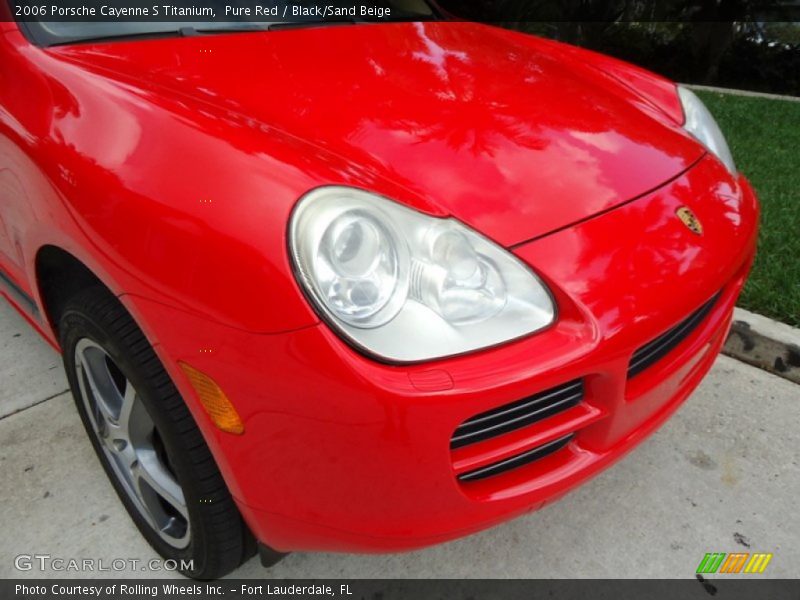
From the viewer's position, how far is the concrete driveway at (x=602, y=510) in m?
1.69

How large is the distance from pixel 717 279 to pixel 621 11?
1056 centimetres

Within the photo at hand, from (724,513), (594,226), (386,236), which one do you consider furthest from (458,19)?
(724,513)

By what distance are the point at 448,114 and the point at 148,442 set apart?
3.60ft

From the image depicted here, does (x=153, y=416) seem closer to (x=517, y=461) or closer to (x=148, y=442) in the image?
(x=148, y=442)

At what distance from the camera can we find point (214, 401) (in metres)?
1.19

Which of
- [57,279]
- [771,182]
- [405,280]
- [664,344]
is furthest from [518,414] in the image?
[771,182]

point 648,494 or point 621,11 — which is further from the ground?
point 621,11

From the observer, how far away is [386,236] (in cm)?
117

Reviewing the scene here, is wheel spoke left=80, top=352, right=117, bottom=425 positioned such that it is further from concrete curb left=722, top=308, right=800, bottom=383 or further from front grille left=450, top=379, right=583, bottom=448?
concrete curb left=722, top=308, right=800, bottom=383

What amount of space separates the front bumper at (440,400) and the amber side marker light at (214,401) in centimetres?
2

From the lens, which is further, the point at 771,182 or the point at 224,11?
the point at 771,182

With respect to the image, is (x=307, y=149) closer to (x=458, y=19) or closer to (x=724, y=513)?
(x=724, y=513)

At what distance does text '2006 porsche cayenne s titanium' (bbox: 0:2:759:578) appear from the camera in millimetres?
1104

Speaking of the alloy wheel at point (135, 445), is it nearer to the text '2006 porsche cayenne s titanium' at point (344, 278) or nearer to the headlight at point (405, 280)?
the text '2006 porsche cayenne s titanium' at point (344, 278)
